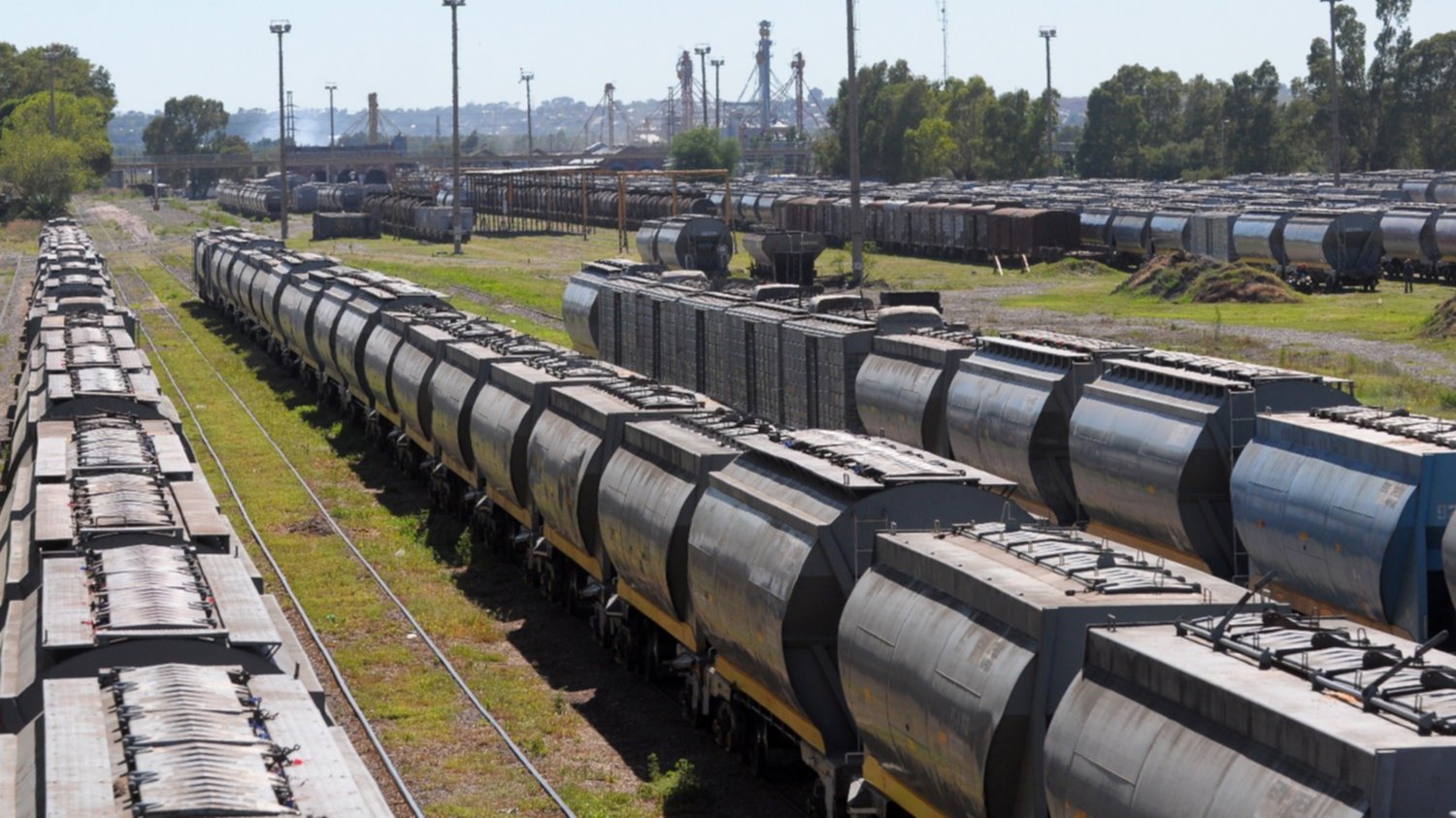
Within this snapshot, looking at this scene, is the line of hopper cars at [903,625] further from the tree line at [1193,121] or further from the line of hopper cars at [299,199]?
the tree line at [1193,121]

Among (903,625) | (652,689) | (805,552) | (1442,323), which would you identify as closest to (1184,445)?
(805,552)

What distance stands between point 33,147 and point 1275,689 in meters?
154

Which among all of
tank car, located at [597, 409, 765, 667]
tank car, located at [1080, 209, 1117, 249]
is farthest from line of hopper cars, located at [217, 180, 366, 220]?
tank car, located at [597, 409, 765, 667]

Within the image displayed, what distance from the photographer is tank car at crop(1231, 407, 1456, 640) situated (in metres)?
18.3

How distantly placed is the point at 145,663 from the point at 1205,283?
61.2 metres

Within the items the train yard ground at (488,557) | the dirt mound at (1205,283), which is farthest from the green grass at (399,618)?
the dirt mound at (1205,283)

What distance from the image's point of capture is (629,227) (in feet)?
408

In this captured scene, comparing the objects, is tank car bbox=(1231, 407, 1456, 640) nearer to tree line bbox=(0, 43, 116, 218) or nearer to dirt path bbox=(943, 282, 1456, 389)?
dirt path bbox=(943, 282, 1456, 389)

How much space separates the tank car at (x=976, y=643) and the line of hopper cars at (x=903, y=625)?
0.08 ft

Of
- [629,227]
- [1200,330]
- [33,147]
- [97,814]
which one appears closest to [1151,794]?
[97,814]

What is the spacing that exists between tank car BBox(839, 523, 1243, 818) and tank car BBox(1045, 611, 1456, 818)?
0.48 m

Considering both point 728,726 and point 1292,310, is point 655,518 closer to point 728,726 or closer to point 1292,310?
point 728,726

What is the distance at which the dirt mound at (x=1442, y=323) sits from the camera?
53969 mm

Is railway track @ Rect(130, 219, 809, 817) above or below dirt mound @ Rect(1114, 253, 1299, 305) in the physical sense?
below
